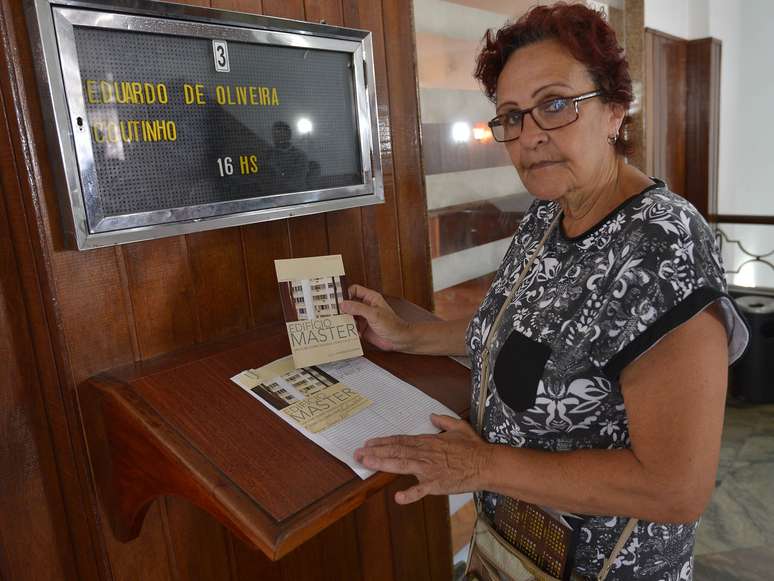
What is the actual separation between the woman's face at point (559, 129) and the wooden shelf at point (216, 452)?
0.45m

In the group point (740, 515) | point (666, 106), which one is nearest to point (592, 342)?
point (740, 515)

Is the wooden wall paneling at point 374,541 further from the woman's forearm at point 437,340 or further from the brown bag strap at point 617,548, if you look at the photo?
the brown bag strap at point 617,548

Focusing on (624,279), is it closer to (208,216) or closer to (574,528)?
(574,528)

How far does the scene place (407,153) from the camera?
5.24ft

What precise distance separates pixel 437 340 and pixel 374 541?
65 cm

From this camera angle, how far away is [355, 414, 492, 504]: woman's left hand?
89 cm

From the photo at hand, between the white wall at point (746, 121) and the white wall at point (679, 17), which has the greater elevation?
the white wall at point (679, 17)

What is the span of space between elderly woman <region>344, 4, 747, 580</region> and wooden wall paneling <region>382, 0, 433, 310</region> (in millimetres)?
422

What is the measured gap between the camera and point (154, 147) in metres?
1.00

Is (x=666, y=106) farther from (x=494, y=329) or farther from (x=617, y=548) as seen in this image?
(x=617, y=548)

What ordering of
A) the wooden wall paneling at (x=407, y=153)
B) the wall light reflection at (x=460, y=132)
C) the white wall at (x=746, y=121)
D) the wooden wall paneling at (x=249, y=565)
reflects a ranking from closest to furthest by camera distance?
1. the wooden wall paneling at (x=249, y=565)
2. the wooden wall paneling at (x=407, y=153)
3. the wall light reflection at (x=460, y=132)
4. the white wall at (x=746, y=121)

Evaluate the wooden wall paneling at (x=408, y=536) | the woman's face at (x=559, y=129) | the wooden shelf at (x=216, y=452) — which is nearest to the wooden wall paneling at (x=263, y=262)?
the wooden shelf at (x=216, y=452)

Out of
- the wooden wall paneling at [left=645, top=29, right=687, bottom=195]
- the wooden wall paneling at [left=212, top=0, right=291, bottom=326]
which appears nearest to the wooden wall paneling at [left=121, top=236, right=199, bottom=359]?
the wooden wall paneling at [left=212, top=0, right=291, bottom=326]

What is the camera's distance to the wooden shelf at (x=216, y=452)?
793 mm
